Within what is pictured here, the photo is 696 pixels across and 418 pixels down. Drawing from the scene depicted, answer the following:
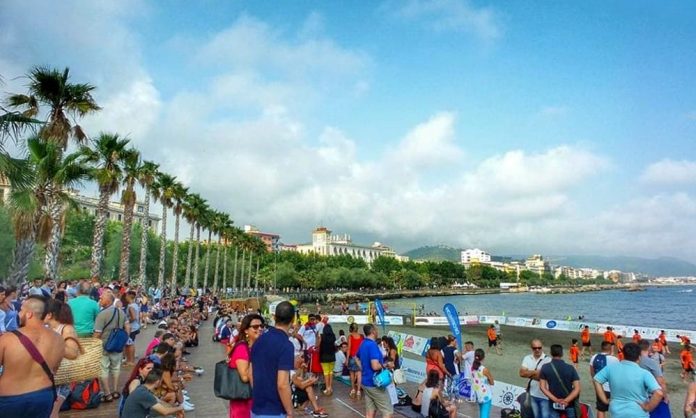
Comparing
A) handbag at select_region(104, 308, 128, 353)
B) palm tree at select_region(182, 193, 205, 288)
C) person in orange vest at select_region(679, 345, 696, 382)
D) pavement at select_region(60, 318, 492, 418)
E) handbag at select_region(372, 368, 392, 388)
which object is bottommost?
person in orange vest at select_region(679, 345, 696, 382)

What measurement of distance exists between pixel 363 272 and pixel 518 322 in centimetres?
8410

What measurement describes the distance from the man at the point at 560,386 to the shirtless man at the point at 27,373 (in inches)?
232

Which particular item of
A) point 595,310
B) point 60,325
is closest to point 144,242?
point 60,325

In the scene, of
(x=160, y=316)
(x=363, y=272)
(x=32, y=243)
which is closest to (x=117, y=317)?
(x=32, y=243)

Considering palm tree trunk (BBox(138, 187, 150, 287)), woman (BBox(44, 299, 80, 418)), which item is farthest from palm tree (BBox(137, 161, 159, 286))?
woman (BBox(44, 299, 80, 418))

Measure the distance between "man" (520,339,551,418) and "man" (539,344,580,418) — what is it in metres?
0.16

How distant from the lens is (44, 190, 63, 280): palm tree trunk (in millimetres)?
16734

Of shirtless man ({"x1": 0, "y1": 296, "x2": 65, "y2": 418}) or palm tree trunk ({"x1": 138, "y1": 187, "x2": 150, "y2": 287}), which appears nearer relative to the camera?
Result: shirtless man ({"x1": 0, "y1": 296, "x2": 65, "y2": 418})

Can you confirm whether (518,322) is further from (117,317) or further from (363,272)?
(363,272)

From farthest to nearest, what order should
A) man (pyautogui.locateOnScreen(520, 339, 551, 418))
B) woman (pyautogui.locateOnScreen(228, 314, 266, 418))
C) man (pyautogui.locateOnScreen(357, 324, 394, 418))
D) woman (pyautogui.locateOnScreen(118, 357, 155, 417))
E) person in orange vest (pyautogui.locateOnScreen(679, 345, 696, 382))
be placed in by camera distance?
person in orange vest (pyautogui.locateOnScreen(679, 345, 696, 382)) < man (pyautogui.locateOnScreen(357, 324, 394, 418)) < man (pyautogui.locateOnScreen(520, 339, 551, 418)) < woman (pyautogui.locateOnScreen(118, 357, 155, 417)) < woman (pyautogui.locateOnScreen(228, 314, 266, 418))

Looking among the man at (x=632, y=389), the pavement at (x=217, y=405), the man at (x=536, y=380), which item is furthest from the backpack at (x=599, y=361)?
the pavement at (x=217, y=405)

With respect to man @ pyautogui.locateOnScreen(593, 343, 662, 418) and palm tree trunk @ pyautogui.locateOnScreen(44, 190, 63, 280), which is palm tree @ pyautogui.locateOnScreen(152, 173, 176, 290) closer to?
palm tree trunk @ pyautogui.locateOnScreen(44, 190, 63, 280)

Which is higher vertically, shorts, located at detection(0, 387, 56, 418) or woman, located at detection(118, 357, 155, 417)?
shorts, located at detection(0, 387, 56, 418)

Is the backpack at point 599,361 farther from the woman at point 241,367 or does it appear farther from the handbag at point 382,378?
the woman at point 241,367
